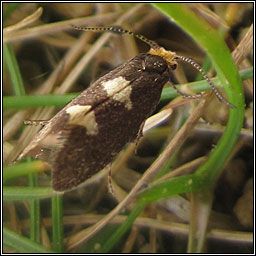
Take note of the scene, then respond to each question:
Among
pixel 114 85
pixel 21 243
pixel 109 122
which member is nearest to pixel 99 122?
pixel 109 122

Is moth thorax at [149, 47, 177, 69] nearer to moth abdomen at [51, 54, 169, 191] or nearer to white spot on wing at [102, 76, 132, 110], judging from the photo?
moth abdomen at [51, 54, 169, 191]

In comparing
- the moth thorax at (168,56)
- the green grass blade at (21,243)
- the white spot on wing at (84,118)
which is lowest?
the green grass blade at (21,243)

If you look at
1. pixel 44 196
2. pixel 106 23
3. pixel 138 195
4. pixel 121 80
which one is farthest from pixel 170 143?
pixel 106 23

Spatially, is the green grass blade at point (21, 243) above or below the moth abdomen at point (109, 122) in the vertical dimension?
below

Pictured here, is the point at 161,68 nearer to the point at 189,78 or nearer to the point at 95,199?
the point at 189,78

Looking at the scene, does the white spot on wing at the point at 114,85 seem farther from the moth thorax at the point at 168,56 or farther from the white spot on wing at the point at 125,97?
the moth thorax at the point at 168,56

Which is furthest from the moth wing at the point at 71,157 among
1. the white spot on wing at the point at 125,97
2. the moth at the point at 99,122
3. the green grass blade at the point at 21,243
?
the green grass blade at the point at 21,243

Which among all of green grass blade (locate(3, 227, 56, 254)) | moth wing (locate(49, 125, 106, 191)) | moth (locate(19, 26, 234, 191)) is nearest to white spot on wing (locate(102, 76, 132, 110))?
moth (locate(19, 26, 234, 191))

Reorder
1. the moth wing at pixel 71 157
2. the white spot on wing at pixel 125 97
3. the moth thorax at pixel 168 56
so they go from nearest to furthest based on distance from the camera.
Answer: the moth wing at pixel 71 157
the white spot on wing at pixel 125 97
the moth thorax at pixel 168 56
